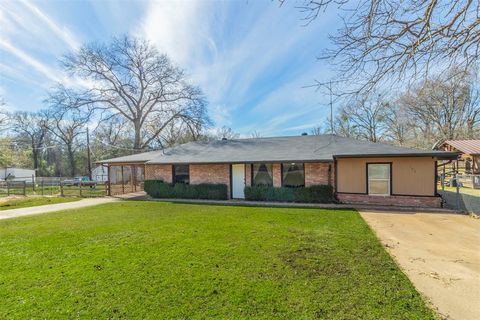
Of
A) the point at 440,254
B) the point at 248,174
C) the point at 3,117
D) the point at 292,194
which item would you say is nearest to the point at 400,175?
the point at 292,194

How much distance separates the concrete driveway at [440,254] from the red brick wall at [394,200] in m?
1.64

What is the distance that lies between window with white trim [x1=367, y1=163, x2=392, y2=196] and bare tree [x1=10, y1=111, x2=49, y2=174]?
4787 centimetres

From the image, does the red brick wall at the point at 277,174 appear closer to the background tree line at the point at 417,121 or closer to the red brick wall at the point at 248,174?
the red brick wall at the point at 248,174

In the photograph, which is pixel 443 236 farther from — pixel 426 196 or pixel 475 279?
pixel 426 196

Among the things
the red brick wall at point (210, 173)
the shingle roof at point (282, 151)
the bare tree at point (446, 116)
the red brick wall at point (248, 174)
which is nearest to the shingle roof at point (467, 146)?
the bare tree at point (446, 116)

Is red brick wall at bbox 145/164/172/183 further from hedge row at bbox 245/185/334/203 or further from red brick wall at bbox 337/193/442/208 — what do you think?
red brick wall at bbox 337/193/442/208

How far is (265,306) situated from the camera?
3.07m

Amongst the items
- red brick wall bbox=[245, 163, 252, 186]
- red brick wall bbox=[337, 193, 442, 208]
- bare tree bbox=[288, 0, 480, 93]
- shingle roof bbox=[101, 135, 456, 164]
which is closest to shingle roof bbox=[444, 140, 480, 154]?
shingle roof bbox=[101, 135, 456, 164]

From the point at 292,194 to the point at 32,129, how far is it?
50092mm

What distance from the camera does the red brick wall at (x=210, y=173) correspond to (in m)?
13.8

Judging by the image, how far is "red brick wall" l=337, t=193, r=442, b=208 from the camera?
10.3m

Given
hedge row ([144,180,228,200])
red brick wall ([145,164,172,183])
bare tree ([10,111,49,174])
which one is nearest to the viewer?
hedge row ([144,180,228,200])

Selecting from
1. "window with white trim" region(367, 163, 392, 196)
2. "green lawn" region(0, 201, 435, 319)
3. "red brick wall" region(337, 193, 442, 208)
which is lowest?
"red brick wall" region(337, 193, 442, 208)

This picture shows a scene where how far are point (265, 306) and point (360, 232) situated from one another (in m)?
4.44
